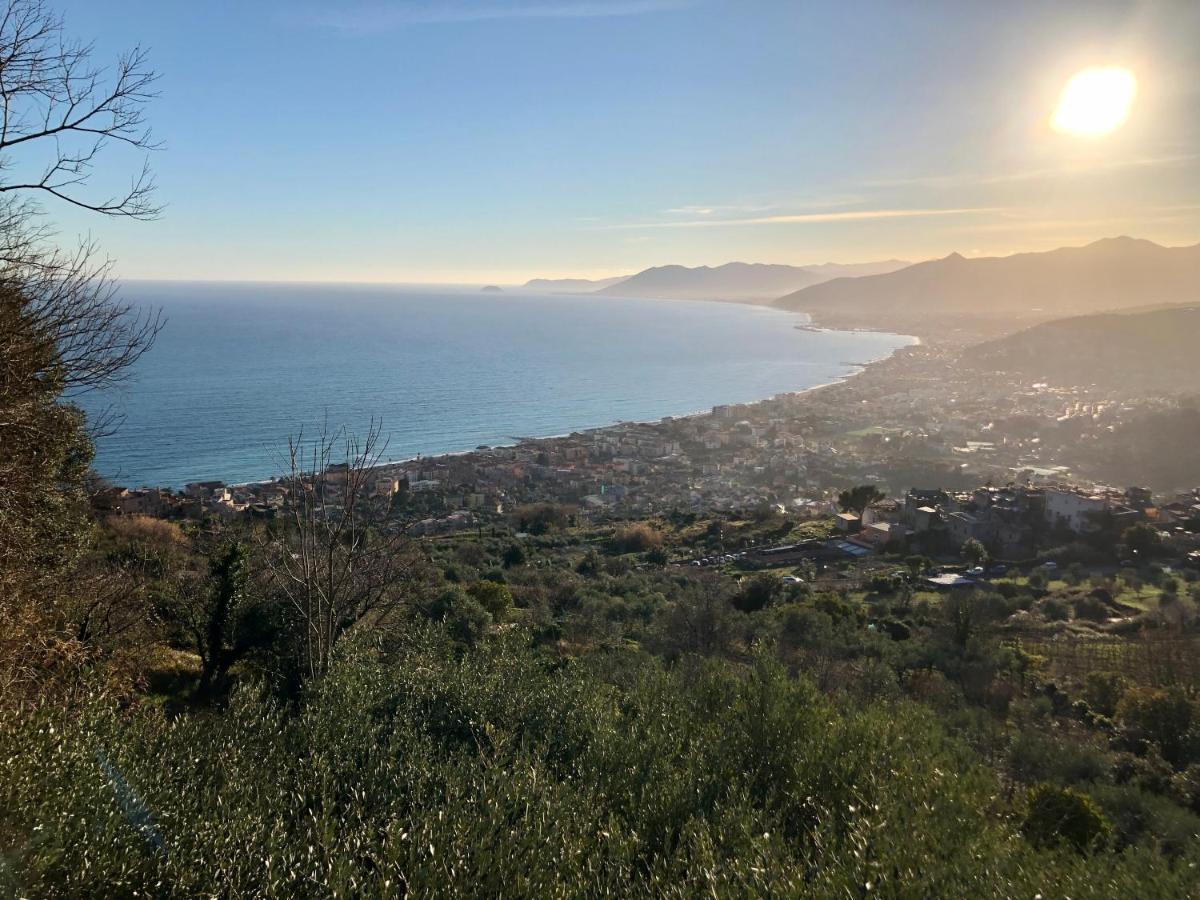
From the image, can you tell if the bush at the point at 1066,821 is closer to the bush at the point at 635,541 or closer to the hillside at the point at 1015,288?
the bush at the point at 635,541

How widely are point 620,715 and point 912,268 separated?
7557 inches

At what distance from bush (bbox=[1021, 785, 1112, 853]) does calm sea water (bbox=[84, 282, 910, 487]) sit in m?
9.04

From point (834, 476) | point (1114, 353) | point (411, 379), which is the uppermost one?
point (411, 379)

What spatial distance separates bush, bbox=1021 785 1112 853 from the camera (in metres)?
6.08

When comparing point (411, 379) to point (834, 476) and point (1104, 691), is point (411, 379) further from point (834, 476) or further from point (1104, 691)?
point (1104, 691)

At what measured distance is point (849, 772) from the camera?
18.1ft

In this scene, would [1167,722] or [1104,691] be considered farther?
[1104,691]

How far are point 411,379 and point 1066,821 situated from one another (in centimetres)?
6334

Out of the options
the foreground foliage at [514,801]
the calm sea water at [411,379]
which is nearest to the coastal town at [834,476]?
the calm sea water at [411,379]

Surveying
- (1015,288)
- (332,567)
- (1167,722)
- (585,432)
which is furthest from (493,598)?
(1015,288)

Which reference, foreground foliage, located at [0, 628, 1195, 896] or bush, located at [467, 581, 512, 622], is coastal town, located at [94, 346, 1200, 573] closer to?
bush, located at [467, 581, 512, 622]

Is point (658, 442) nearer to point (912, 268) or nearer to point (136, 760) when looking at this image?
point (136, 760)

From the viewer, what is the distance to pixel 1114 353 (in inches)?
2704

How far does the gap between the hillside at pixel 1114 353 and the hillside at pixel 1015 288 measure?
3474 centimetres
